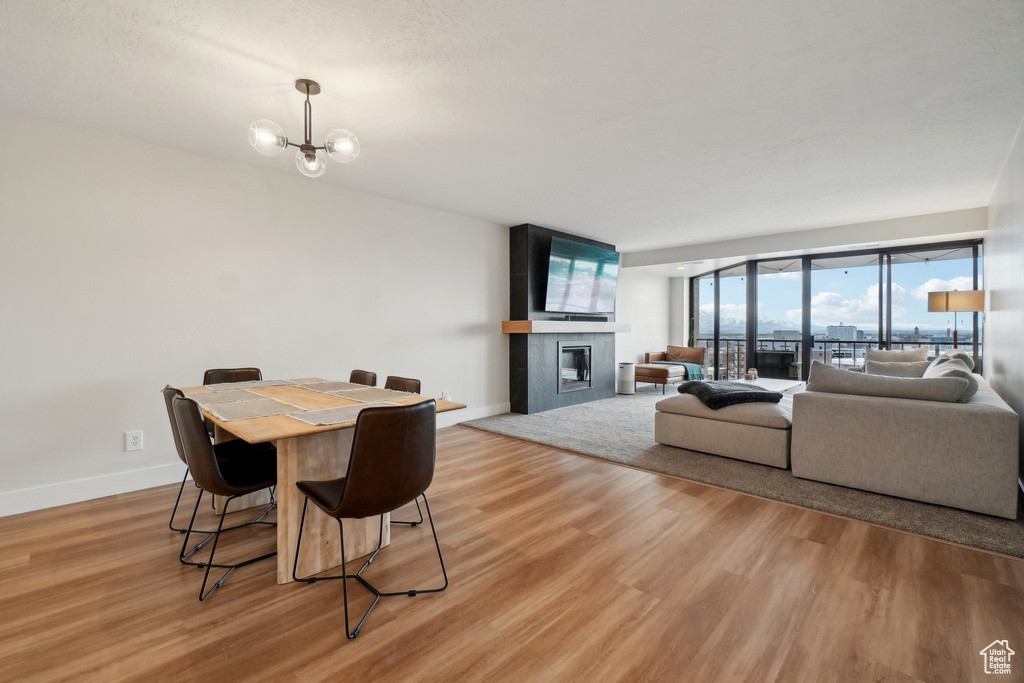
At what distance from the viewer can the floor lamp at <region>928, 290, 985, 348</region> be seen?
505 cm

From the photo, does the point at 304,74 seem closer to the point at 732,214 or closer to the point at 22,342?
the point at 22,342

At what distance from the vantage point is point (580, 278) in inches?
243

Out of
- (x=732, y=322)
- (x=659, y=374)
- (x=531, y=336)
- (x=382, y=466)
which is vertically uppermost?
(x=732, y=322)

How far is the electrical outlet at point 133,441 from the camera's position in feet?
10.2

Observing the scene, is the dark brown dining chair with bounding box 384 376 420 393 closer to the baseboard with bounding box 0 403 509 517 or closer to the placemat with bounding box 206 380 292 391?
the placemat with bounding box 206 380 292 391

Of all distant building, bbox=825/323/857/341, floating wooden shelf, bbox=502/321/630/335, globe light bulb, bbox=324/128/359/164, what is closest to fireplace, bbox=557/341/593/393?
floating wooden shelf, bbox=502/321/630/335

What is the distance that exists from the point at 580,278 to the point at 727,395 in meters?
2.91

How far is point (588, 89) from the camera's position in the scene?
2467 millimetres

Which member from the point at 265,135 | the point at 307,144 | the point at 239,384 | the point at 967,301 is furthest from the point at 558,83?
the point at 967,301

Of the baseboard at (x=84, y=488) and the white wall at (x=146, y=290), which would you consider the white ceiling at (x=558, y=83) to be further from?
the baseboard at (x=84, y=488)

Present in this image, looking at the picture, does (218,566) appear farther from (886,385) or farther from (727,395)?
(886,385)

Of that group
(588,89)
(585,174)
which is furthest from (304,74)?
(585,174)

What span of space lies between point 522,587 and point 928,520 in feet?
7.93

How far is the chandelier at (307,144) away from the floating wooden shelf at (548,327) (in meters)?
3.29
